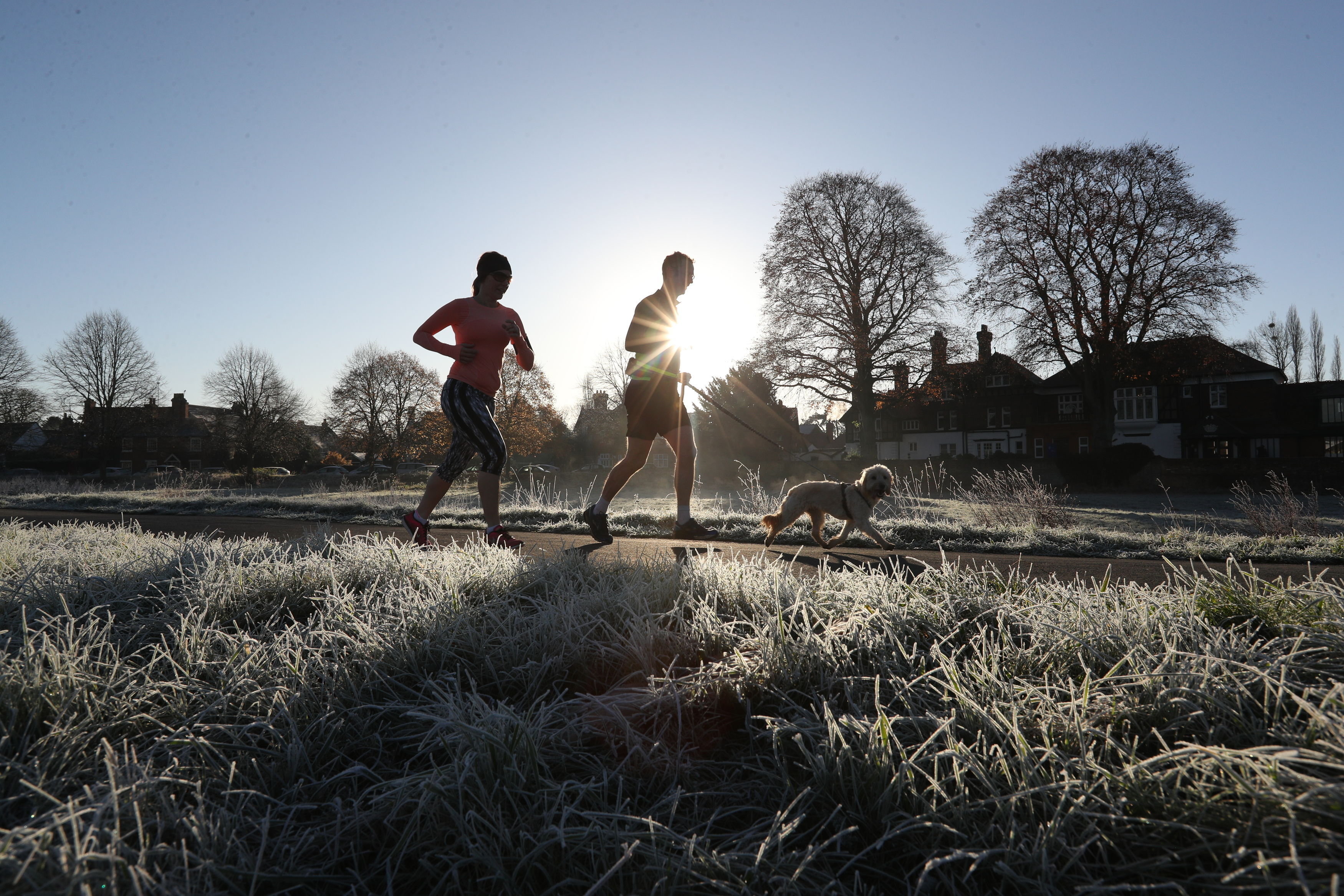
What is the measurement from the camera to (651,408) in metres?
5.28

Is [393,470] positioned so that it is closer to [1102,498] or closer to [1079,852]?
[1102,498]

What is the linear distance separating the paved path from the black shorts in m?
0.92

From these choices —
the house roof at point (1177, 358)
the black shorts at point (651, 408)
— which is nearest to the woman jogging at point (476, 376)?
the black shorts at point (651, 408)

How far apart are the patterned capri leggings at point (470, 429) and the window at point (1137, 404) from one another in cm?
5161

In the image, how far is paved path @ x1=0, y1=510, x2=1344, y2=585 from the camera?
3732 millimetres

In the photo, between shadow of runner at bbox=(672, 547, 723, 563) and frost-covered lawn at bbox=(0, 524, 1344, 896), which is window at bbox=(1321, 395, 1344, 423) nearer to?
shadow of runner at bbox=(672, 547, 723, 563)

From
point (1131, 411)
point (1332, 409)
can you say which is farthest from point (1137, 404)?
point (1332, 409)

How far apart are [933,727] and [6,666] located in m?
2.35

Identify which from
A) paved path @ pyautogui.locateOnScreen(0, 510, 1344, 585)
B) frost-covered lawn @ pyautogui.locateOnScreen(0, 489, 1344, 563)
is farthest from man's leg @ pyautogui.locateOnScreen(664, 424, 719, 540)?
frost-covered lawn @ pyautogui.locateOnScreen(0, 489, 1344, 563)

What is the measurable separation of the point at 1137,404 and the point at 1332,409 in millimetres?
10568

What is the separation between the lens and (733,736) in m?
1.71

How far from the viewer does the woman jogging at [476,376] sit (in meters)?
4.92

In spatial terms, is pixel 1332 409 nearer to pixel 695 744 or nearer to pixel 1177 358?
pixel 1177 358

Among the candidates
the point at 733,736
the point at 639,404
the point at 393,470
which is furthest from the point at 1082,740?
the point at 393,470
